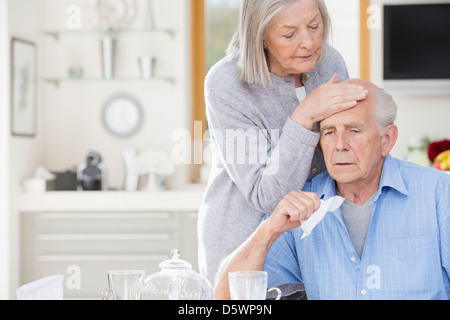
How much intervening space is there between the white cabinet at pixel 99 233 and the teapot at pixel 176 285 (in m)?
2.59

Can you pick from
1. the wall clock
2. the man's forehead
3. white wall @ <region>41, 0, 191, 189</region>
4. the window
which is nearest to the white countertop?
white wall @ <region>41, 0, 191, 189</region>

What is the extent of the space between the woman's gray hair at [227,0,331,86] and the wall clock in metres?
2.67

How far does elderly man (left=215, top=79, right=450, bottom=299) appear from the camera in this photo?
1.47m

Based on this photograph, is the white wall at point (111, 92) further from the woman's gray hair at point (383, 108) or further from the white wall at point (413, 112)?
the woman's gray hair at point (383, 108)

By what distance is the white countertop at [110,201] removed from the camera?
3.80m

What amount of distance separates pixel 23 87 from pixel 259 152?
2.83m

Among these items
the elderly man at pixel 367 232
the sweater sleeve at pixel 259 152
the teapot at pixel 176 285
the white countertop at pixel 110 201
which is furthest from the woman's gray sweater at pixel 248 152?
the white countertop at pixel 110 201

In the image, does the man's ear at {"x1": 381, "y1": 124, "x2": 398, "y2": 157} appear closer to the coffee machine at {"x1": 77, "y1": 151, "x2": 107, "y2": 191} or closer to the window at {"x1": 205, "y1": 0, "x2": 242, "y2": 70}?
the coffee machine at {"x1": 77, "y1": 151, "x2": 107, "y2": 191}

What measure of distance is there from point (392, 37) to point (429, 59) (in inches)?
9.6

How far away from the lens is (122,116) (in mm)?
4266

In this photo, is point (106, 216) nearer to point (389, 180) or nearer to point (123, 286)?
point (389, 180)

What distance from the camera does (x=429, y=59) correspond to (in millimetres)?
3992

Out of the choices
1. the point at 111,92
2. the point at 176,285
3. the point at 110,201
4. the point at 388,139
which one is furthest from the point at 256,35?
the point at 111,92
